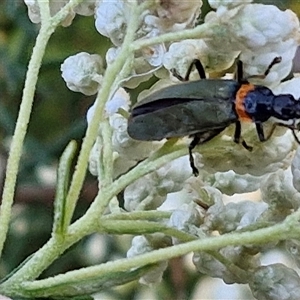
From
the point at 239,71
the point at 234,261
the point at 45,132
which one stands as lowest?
the point at 45,132

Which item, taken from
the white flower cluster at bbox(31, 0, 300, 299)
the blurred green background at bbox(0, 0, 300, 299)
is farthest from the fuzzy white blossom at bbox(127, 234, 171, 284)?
the blurred green background at bbox(0, 0, 300, 299)

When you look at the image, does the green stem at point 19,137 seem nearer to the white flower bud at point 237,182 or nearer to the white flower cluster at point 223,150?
the white flower cluster at point 223,150

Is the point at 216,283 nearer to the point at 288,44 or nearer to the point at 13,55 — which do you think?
the point at 13,55

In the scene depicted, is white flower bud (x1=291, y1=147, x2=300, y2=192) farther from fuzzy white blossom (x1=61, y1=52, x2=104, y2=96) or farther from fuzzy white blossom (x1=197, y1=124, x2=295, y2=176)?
fuzzy white blossom (x1=61, y1=52, x2=104, y2=96)

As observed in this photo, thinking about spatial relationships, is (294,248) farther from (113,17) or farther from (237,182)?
(113,17)

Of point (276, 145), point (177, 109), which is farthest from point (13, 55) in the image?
point (276, 145)

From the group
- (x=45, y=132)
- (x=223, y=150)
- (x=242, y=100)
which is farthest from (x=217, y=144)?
(x=45, y=132)

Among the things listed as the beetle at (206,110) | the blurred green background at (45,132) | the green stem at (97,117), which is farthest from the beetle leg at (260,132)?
the blurred green background at (45,132)
